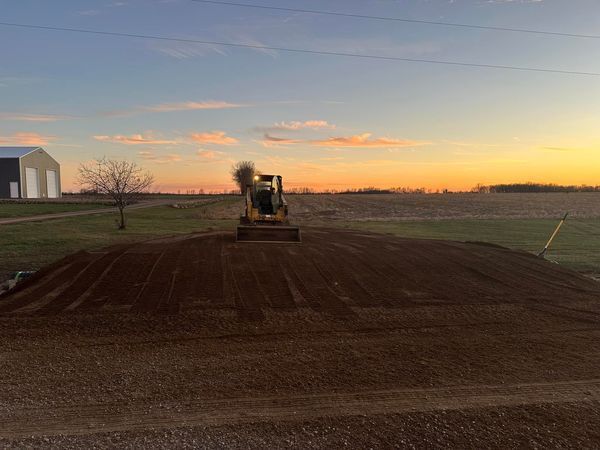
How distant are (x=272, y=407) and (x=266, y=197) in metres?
→ 16.2

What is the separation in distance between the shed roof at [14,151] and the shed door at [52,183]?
5259 mm

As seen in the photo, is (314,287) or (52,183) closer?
(314,287)

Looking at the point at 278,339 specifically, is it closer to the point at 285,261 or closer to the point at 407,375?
the point at 407,375

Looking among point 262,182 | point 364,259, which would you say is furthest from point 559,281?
point 262,182

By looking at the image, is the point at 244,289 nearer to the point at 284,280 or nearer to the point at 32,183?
the point at 284,280

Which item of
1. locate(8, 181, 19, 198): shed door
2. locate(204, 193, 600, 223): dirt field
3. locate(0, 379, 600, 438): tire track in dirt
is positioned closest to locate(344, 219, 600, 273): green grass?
locate(204, 193, 600, 223): dirt field

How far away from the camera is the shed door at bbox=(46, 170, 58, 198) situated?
236 ft

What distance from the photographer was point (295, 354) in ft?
24.7

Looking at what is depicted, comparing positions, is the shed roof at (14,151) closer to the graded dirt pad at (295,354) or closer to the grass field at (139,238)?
the grass field at (139,238)

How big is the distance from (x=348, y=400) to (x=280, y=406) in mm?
907

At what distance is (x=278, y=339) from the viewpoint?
27.0 ft

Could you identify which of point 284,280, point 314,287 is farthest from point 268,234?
point 314,287

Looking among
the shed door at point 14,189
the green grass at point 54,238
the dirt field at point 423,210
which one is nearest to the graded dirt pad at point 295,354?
the green grass at point 54,238

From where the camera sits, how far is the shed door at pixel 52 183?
72.0 m
